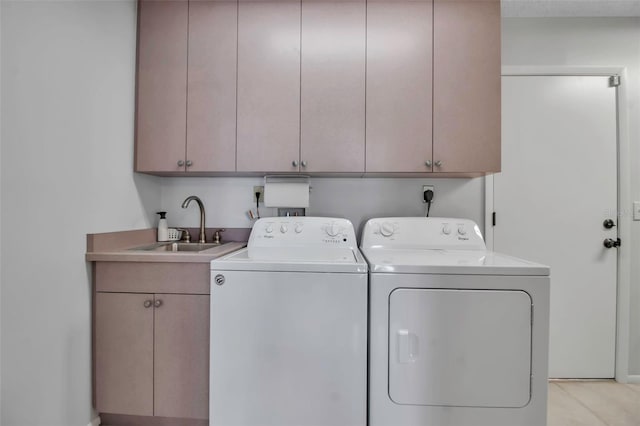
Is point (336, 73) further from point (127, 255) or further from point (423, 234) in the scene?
point (127, 255)

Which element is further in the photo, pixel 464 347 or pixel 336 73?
pixel 336 73

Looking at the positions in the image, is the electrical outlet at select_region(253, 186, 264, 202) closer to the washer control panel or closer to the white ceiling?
the washer control panel

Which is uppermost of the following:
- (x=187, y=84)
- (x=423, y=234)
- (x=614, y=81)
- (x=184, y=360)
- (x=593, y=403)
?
(x=614, y=81)

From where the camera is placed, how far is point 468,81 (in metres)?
1.66

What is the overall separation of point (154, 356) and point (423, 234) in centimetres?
155

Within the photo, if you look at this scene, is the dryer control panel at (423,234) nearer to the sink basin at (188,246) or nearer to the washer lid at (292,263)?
the washer lid at (292,263)

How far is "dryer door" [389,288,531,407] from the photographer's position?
1169 mm

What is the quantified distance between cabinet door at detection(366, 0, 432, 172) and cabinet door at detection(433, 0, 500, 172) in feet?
0.20

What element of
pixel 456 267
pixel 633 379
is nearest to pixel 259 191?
pixel 456 267

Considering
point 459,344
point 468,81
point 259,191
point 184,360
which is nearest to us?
point 459,344

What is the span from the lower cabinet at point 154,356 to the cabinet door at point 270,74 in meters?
0.96

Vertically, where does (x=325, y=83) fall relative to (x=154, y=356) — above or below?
above

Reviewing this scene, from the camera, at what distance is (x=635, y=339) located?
1979 mm

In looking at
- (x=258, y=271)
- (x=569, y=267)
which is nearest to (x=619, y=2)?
(x=569, y=267)
